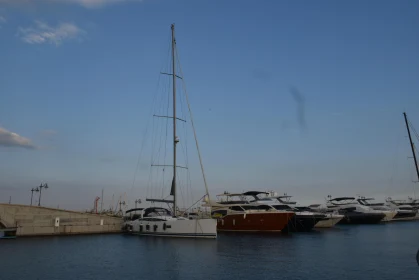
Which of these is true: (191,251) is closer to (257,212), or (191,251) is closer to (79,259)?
(79,259)

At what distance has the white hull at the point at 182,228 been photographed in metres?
39.5

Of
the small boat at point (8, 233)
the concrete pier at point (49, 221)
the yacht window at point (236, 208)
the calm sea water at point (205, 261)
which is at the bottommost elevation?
the calm sea water at point (205, 261)

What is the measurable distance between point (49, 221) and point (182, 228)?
19475 millimetres

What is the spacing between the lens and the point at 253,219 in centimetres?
5022

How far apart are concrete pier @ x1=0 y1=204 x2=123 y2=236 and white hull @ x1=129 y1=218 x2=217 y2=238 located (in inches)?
360

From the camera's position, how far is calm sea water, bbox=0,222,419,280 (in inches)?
844

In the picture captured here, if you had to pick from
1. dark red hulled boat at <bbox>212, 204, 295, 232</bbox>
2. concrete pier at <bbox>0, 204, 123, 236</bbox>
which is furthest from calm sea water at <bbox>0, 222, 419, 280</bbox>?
dark red hulled boat at <bbox>212, 204, 295, 232</bbox>

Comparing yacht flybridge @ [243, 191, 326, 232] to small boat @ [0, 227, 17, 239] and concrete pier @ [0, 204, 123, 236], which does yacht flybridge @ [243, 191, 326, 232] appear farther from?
small boat @ [0, 227, 17, 239]

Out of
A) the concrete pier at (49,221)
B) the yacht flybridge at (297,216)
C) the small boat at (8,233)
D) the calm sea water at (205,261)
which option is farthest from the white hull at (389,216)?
the small boat at (8,233)

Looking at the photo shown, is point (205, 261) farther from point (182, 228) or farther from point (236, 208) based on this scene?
point (236, 208)

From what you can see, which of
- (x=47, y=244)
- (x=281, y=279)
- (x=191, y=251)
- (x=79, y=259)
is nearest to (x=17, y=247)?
(x=47, y=244)

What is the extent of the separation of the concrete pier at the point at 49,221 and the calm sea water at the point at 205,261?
770cm

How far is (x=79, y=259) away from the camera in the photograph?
90.8 ft

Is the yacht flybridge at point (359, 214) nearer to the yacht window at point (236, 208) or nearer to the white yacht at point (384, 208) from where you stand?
the white yacht at point (384, 208)
